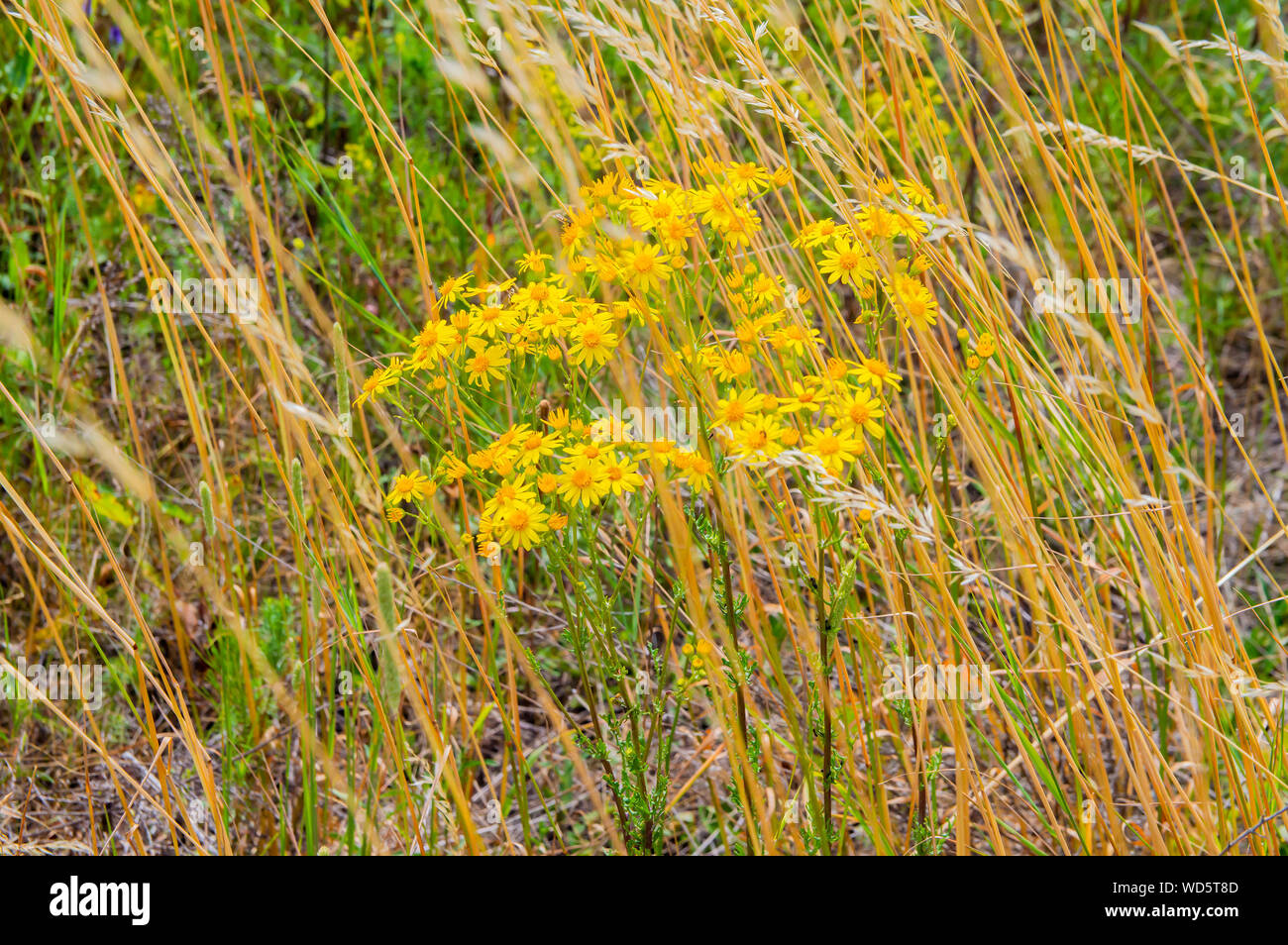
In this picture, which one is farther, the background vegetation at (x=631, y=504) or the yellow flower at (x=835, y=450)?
the background vegetation at (x=631, y=504)

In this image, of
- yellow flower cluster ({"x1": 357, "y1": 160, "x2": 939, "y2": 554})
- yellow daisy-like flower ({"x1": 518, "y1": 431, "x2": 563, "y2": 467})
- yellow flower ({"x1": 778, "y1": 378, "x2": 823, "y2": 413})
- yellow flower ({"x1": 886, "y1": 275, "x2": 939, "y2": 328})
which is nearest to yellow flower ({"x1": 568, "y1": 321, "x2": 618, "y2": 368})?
yellow flower cluster ({"x1": 357, "y1": 160, "x2": 939, "y2": 554})

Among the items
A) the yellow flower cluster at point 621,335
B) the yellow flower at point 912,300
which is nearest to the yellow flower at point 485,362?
the yellow flower cluster at point 621,335

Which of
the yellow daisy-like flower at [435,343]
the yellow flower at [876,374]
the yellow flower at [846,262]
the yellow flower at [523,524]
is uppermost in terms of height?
the yellow flower at [846,262]

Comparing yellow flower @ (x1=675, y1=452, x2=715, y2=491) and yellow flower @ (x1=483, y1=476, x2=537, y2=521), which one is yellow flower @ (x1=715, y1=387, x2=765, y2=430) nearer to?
yellow flower @ (x1=675, y1=452, x2=715, y2=491)

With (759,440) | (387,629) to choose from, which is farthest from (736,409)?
(387,629)

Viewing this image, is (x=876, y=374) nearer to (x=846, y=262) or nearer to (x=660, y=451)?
(x=846, y=262)

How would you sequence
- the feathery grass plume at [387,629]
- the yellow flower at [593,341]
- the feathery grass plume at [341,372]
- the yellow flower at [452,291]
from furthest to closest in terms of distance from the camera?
the yellow flower at [452,291]
the yellow flower at [593,341]
the feathery grass plume at [341,372]
the feathery grass plume at [387,629]

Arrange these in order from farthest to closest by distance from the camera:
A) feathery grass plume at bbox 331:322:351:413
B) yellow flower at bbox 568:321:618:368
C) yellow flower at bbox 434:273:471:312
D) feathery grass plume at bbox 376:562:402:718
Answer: yellow flower at bbox 434:273:471:312 → yellow flower at bbox 568:321:618:368 → feathery grass plume at bbox 331:322:351:413 → feathery grass plume at bbox 376:562:402:718

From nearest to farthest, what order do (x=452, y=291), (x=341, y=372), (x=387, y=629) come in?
(x=387, y=629) < (x=341, y=372) < (x=452, y=291)

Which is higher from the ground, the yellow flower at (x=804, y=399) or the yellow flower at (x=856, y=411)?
the yellow flower at (x=804, y=399)

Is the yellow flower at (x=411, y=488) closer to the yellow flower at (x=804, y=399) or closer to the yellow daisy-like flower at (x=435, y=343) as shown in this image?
the yellow daisy-like flower at (x=435, y=343)
